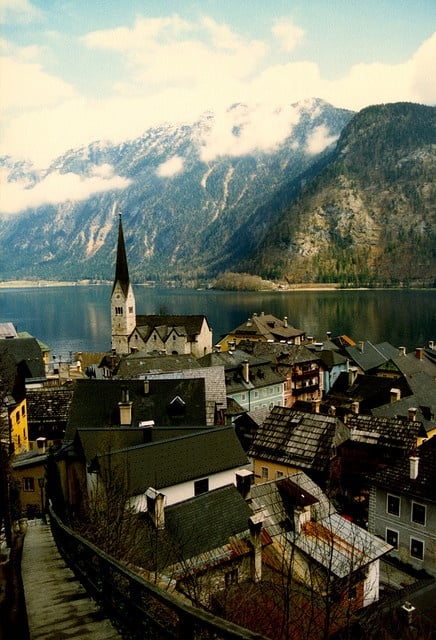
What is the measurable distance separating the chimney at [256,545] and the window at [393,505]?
1310 centimetres

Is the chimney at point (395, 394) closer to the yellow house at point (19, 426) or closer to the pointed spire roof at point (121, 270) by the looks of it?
the yellow house at point (19, 426)

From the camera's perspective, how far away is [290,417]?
117ft

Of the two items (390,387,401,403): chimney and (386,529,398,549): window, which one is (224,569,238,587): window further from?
(390,387,401,403): chimney

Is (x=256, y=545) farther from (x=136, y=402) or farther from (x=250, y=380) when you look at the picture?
(x=250, y=380)

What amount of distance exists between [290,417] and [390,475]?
8008 mm

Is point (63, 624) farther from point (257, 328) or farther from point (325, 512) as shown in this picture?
point (257, 328)

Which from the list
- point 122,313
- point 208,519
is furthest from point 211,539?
point 122,313

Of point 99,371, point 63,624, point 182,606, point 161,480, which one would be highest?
point 182,606

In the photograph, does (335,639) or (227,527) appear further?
(227,527)

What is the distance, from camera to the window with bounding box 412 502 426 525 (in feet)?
89.7

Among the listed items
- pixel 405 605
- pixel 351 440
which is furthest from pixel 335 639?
pixel 351 440

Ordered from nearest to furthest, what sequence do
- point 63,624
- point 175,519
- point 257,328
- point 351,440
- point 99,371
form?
point 63,624 → point 175,519 → point 351,440 → point 99,371 → point 257,328

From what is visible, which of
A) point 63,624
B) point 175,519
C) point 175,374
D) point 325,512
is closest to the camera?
point 63,624

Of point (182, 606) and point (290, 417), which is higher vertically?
point (182, 606)
